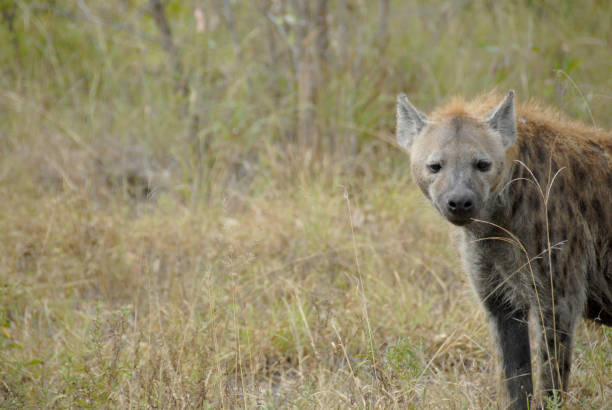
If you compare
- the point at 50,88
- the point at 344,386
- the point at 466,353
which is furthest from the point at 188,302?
the point at 50,88

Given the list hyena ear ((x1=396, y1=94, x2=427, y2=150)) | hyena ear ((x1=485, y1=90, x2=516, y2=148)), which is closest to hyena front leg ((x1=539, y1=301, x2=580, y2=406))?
hyena ear ((x1=485, y1=90, x2=516, y2=148))

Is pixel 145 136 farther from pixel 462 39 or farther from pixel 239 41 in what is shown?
pixel 462 39

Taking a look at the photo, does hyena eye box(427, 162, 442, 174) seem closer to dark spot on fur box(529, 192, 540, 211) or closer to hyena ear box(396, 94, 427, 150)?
hyena ear box(396, 94, 427, 150)

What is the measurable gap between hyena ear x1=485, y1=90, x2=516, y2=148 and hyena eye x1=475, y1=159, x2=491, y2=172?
0.13 meters

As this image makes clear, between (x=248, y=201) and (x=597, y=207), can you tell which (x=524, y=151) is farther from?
(x=248, y=201)

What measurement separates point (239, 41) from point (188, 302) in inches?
114

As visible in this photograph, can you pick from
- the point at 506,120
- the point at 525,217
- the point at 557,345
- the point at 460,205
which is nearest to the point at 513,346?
the point at 557,345

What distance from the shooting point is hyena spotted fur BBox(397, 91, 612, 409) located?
256 centimetres

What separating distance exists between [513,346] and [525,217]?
1.92 feet

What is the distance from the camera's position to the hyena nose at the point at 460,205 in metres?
2.45

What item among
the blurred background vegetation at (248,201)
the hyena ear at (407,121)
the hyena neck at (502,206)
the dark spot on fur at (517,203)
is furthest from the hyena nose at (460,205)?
the hyena ear at (407,121)

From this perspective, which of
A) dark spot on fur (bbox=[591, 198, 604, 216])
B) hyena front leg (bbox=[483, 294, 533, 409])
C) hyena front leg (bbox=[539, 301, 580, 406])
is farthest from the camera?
hyena front leg (bbox=[483, 294, 533, 409])

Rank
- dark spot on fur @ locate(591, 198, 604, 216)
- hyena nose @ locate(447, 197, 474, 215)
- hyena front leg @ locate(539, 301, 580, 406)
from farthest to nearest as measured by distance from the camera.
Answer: dark spot on fur @ locate(591, 198, 604, 216) → hyena front leg @ locate(539, 301, 580, 406) → hyena nose @ locate(447, 197, 474, 215)

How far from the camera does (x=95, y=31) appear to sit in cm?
623
